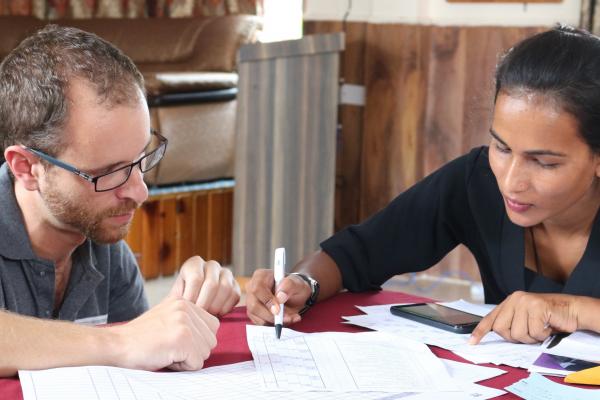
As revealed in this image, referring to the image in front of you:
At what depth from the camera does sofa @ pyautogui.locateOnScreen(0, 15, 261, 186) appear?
453 centimetres

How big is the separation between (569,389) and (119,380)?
577mm

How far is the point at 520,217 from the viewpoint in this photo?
5.44ft

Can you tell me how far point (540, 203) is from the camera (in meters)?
1.64

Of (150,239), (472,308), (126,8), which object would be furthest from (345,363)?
(126,8)

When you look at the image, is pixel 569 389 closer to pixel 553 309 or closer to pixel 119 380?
pixel 553 309

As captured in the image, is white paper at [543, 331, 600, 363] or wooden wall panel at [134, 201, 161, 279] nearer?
white paper at [543, 331, 600, 363]

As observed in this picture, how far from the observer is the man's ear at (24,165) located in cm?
160

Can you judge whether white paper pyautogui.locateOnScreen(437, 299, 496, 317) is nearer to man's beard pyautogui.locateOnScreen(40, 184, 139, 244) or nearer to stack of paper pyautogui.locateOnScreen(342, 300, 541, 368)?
stack of paper pyautogui.locateOnScreen(342, 300, 541, 368)

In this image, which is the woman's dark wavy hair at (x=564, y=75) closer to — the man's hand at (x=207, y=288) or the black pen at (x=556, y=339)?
the black pen at (x=556, y=339)

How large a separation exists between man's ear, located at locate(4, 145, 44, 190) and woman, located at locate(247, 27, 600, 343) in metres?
0.40

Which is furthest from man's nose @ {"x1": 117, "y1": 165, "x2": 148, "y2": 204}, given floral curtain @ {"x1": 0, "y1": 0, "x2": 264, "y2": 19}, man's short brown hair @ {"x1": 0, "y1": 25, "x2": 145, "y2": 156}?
floral curtain @ {"x1": 0, "y1": 0, "x2": 264, "y2": 19}

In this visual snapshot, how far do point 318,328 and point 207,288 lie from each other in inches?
7.4

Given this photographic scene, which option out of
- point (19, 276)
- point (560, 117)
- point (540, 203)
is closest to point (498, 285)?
point (540, 203)

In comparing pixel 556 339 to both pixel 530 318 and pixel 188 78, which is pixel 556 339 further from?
pixel 188 78
